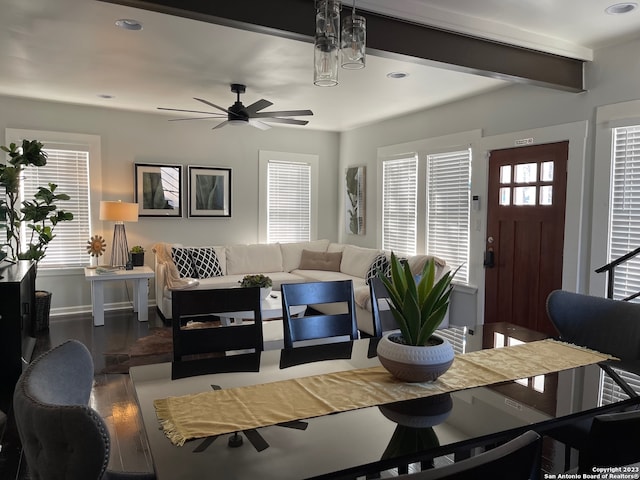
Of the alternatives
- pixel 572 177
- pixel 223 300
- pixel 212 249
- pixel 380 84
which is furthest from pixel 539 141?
pixel 212 249

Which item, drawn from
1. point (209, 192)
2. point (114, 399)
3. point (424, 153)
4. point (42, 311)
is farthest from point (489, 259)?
point (42, 311)

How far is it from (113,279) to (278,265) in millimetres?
2217

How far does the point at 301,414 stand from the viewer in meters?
1.39

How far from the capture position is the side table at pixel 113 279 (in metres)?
5.27

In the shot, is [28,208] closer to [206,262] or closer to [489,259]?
[206,262]

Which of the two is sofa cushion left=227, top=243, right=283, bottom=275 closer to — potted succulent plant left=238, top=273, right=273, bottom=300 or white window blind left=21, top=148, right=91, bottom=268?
potted succulent plant left=238, top=273, right=273, bottom=300

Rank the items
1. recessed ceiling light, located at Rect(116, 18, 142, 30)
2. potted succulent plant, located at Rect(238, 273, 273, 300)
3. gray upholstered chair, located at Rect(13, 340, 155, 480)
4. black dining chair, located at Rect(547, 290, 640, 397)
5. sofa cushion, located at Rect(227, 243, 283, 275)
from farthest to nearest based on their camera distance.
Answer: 1. sofa cushion, located at Rect(227, 243, 283, 275)
2. potted succulent plant, located at Rect(238, 273, 273, 300)
3. recessed ceiling light, located at Rect(116, 18, 142, 30)
4. black dining chair, located at Rect(547, 290, 640, 397)
5. gray upholstered chair, located at Rect(13, 340, 155, 480)

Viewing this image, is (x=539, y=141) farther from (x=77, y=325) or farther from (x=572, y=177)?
(x=77, y=325)

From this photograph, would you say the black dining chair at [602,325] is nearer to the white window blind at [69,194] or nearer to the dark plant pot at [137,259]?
the dark plant pot at [137,259]

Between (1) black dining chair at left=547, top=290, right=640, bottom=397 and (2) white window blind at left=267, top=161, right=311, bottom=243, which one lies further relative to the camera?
(2) white window blind at left=267, top=161, right=311, bottom=243

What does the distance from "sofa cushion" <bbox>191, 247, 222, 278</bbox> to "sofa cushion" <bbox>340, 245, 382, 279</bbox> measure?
175 cm

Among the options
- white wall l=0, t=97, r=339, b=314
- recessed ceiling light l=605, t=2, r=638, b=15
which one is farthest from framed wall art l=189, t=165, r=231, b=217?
recessed ceiling light l=605, t=2, r=638, b=15

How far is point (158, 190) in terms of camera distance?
6199 millimetres

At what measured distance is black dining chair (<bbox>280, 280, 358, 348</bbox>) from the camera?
2369 mm
